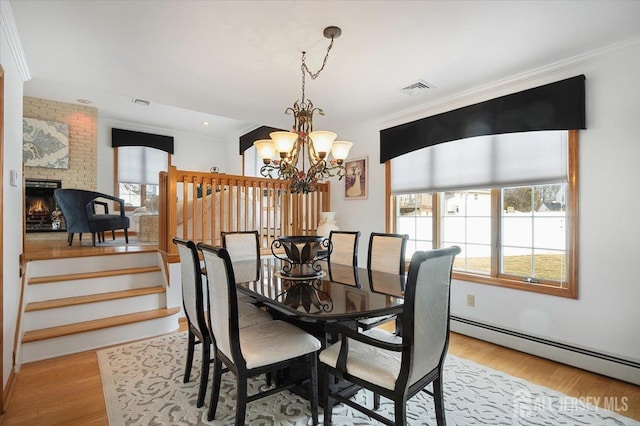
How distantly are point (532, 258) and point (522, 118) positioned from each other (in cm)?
132

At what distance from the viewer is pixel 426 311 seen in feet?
4.80

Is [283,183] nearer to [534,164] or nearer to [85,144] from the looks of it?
[534,164]

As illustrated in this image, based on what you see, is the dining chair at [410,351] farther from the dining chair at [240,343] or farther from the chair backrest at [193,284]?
the chair backrest at [193,284]

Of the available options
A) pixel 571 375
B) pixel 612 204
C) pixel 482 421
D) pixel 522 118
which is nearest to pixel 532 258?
pixel 612 204

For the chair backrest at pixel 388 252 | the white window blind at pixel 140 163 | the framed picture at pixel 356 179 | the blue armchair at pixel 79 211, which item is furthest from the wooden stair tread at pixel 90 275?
the white window blind at pixel 140 163

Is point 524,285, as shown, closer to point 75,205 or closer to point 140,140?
point 75,205

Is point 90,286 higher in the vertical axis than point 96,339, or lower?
higher

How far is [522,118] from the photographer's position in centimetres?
288

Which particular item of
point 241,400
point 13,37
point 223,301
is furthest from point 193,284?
point 13,37

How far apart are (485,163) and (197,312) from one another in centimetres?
299

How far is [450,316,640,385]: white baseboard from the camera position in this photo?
7.82 feet

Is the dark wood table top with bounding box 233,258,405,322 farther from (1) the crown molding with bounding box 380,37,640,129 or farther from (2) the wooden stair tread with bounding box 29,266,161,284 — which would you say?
(1) the crown molding with bounding box 380,37,640,129

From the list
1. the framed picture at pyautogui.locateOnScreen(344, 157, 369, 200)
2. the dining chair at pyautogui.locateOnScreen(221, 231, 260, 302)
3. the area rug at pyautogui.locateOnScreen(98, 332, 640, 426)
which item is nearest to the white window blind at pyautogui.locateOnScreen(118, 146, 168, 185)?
the framed picture at pyautogui.locateOnScreen(344, 157, 369, 200)

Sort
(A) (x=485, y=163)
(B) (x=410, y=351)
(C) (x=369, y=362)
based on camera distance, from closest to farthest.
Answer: (B) (x=410, y=351) → (C) (x=369, y=362) → (A) (x=485, y=163)
